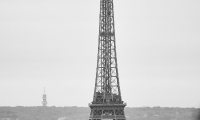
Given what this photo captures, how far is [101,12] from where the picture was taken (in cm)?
9025

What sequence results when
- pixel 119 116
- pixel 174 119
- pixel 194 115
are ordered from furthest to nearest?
pixel 174 119
pixel 119 116
pixel 194 115

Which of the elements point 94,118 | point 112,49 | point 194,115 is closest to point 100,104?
point 94,118


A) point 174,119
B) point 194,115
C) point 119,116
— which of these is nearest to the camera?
point 194,115

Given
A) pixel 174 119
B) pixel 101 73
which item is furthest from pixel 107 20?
pixel 174 119

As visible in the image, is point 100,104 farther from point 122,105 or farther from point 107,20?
point 107,20

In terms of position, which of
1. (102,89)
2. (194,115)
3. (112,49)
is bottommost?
(194,115)

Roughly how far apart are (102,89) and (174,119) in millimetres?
112948

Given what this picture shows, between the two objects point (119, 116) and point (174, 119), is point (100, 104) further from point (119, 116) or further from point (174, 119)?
point (174, 119)

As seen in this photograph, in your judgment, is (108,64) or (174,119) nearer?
(108,64)

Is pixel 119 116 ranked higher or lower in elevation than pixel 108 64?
lower

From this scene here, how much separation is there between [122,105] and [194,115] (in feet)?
214

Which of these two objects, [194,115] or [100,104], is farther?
[100,104]

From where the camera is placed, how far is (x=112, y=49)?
89.4 m

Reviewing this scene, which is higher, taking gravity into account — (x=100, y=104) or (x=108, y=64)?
(x=108, y=64)
